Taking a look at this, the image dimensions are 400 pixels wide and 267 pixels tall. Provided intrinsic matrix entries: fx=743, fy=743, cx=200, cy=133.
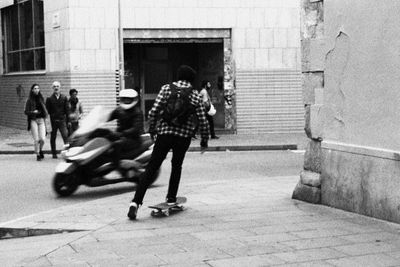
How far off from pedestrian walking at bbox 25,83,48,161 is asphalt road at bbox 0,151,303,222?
0.39m

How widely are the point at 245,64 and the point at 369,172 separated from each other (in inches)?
574

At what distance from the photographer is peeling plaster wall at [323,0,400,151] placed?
7645 millimetres

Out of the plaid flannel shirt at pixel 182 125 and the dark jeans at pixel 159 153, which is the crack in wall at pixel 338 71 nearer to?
the plaid flannel shirt at pixel 182 125

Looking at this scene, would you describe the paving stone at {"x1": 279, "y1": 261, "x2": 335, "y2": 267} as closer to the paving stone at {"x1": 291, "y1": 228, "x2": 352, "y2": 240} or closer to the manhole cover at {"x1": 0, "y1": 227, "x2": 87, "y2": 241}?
the paving stone at {"x1": 291, "y1": 228, "x2": 352, "y2": 240}

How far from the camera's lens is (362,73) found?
8133mm

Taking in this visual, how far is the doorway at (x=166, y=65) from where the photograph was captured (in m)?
23.0

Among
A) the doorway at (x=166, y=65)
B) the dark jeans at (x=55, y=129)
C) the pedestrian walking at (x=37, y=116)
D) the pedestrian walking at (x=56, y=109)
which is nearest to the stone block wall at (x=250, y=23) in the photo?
the doorway at (x=166, y=65)

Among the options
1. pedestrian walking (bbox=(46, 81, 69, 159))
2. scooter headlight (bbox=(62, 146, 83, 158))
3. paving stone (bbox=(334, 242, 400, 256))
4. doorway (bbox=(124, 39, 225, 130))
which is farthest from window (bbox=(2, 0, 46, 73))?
paving stone (bbox=(334, 242, 400, 256))

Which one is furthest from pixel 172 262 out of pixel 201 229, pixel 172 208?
pixel 172 208

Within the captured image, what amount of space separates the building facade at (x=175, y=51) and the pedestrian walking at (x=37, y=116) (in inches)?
160

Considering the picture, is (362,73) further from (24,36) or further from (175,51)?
(24,36)

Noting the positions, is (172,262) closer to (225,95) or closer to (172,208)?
(172,208)

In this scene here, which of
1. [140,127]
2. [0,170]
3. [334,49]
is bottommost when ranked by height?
[0,170]

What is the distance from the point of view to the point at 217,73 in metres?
23.2
